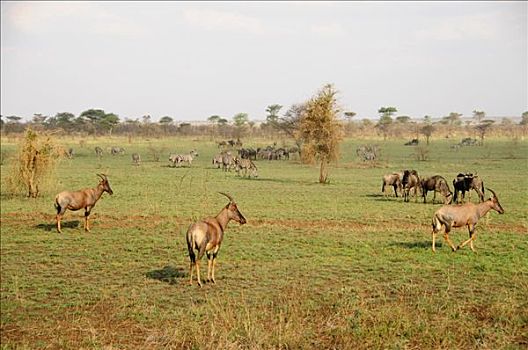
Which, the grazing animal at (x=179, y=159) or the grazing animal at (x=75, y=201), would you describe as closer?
the grazing animal at (x=75, y=201)

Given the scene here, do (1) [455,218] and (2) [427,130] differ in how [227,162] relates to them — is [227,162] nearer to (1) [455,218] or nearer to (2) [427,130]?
(2) [427,130]

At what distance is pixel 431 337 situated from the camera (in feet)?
23.4

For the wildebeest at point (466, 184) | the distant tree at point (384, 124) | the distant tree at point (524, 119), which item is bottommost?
the wildebeest at point (466, 184)

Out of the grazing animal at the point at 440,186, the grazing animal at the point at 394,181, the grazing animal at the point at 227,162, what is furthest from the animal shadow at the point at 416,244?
the grazing animal at the point at 227,162

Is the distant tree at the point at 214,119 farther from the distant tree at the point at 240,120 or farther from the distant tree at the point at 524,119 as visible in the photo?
the distant tree at the point at 524,119

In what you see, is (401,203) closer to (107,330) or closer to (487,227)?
(487,227)

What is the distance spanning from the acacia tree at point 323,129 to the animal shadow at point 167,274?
20.3 metres

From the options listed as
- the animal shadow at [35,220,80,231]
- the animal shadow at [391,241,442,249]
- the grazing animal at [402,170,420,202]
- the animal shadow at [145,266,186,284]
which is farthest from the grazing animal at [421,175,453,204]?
the animal shadow at [35,220,80,231]

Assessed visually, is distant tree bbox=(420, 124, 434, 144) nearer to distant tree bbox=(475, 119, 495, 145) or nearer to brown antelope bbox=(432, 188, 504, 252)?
distant tree bbox=(475, 119, 495, 145)

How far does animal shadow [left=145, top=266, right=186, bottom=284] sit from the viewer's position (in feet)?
35.8

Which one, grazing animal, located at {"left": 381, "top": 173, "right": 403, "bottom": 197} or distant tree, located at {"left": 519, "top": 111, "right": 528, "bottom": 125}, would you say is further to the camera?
grazing animal, located at {"left": 381, "top": 173, "right": 403, "bottom": 197}

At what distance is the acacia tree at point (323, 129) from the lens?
1232 inches

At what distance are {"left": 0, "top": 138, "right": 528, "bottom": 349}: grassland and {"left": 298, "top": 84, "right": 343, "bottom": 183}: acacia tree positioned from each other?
9.52 m

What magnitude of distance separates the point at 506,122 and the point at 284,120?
49508 millimetres
